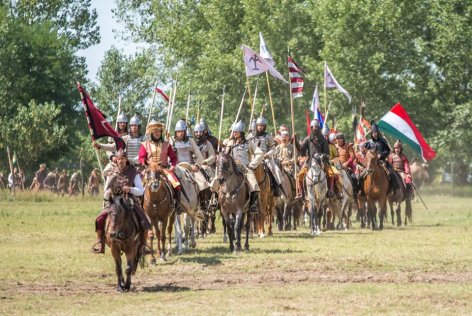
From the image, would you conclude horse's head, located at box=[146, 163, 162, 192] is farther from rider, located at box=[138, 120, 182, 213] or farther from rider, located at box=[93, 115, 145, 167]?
rider, located at box=[93, 115, 145, 167]

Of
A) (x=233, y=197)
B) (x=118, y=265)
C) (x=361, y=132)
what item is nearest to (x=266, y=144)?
(x=233, y=197)

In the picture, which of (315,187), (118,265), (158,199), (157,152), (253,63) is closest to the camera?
(118,265)

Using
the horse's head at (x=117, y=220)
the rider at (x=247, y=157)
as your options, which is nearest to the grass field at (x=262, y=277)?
the horse's head at (x=117, y=220)

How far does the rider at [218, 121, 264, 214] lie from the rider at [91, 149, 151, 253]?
6.26 metres

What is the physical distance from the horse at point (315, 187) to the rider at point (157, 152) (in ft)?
25.6

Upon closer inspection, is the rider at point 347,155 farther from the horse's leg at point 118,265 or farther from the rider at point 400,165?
the horse's leg at point 118,265

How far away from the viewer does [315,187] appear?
31625mm

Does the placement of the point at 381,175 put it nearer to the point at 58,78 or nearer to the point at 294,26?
the point at 294,26

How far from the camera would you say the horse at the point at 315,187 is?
3130 cm

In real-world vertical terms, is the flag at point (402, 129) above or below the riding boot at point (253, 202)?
above

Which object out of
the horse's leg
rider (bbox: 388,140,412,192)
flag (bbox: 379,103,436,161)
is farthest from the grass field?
rider (bbox: 388,140,412,192)

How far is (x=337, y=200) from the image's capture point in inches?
1313

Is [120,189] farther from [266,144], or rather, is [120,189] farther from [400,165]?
[400,165]

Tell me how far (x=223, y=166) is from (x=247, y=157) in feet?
6.75
